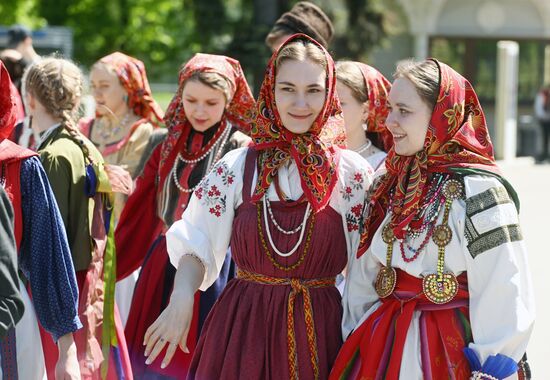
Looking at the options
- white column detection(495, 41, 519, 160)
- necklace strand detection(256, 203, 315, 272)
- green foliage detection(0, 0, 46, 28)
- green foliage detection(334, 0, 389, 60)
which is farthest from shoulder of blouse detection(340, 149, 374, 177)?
green foliage detection(0, 0, 46, 28)

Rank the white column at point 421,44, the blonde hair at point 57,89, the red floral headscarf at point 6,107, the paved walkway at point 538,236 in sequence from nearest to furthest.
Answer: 1. the red floral headscarf at point 6,107
2. the blonde hair at point 57,89
3. the paved walkway at point 538,236
4. the white column at point 421,44

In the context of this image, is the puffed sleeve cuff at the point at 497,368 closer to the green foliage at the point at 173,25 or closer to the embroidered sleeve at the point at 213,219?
the embroidered sleeve at the point at 213,219

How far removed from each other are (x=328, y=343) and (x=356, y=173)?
1.97 ft

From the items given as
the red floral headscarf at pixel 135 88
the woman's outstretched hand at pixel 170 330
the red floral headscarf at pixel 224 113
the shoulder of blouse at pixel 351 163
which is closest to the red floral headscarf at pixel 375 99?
the red floral headscarf at pixel 224 113

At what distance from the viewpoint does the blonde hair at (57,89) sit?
4.04 meters

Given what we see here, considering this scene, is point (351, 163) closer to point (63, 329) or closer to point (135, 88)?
point (63, 329)

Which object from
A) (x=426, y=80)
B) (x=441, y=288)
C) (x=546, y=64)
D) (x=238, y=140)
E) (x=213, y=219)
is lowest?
(x=441, y=288)

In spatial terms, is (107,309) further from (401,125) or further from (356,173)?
(401,125)

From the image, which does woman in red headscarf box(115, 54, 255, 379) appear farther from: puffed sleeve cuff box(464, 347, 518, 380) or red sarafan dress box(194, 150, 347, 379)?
puffed sleeve cuff box(464, 347, 518, 380)

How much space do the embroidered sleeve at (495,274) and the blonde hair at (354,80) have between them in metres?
1.42

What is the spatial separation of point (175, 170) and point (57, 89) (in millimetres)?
906

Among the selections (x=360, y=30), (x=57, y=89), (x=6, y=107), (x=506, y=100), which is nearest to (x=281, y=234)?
(x=6, y=107)

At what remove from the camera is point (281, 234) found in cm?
337

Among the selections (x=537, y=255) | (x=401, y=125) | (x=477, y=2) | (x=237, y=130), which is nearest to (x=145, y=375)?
(x=237, y=130)
